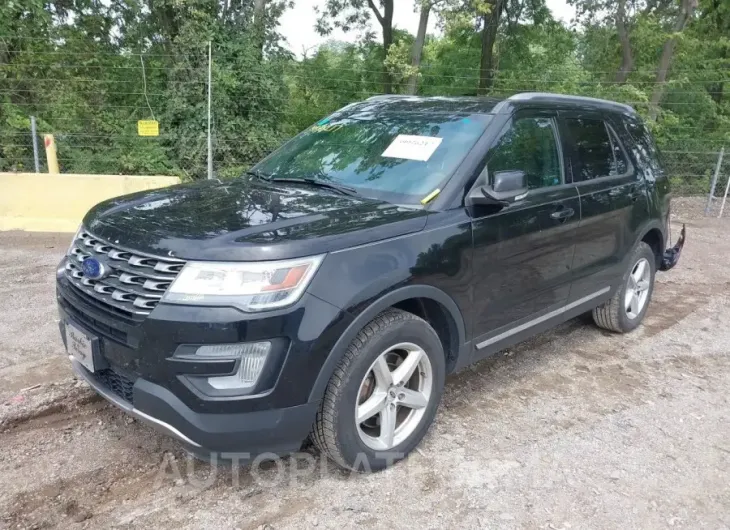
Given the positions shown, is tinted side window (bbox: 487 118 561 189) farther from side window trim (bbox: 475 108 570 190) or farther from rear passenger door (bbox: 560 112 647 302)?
rear passenger door (bbox: 560 112 647 302)

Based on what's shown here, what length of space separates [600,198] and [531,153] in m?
0.83

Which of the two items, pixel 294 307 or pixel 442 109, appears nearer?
pixel 294 307

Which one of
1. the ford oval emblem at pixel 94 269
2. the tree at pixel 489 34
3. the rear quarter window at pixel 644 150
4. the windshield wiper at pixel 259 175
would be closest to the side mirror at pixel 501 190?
the windshield wiper at pixel 259 175

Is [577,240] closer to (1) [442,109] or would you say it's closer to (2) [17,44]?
(1) [442,109]

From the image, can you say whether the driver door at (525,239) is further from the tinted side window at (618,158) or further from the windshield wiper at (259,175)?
the windshield wiper at (259,175)

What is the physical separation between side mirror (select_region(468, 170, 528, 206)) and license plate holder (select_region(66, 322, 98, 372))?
6.65 feet

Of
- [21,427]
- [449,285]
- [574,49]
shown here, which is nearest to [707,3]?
[574,49]

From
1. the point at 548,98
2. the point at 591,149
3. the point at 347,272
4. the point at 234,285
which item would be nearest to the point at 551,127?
the point at 548,98

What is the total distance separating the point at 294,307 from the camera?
2408 millimetres

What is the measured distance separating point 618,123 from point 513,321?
215 cm

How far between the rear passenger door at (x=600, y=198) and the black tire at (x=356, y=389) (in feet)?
5.54

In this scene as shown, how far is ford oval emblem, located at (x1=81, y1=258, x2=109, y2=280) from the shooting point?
8.61 ft

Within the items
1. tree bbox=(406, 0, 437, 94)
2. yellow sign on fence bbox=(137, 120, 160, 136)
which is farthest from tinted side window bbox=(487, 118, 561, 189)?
tree bbox=(406, 0, 437, 94)

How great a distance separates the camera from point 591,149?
426cm
